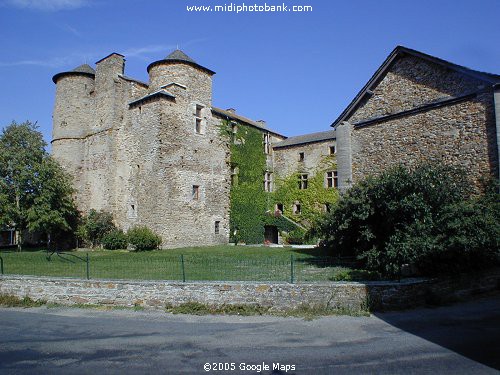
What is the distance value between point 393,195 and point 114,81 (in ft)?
75.3

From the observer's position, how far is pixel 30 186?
87.4 ft

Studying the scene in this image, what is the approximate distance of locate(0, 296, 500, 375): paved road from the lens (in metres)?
6.22

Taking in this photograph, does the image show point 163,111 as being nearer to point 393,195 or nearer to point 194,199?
point 194,199

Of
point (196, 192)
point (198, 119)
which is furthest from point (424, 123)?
point (198, 119)

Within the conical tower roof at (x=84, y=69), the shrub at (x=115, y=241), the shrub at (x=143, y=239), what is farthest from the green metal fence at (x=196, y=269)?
the conical tower roof at (x=84, y=69)

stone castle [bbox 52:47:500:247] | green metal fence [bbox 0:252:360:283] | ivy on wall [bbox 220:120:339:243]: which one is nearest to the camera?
green metal fence [bbox 0:252:360:283]

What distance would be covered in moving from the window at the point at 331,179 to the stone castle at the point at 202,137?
127 millimetres

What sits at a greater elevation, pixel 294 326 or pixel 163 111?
pixel 163 111

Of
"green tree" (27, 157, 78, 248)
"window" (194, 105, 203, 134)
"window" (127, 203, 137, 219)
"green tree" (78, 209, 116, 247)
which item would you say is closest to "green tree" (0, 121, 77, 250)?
"green tree" (27, 157, 78, 248)

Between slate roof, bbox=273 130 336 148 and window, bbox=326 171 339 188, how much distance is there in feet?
9.99

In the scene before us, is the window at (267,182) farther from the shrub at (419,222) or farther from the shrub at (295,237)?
the shrub at (419,222)

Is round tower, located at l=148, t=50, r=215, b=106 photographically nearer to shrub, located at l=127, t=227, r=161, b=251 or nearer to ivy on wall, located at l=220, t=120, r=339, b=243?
ivy on wall, located at l=220, t=120, r=339, b=243

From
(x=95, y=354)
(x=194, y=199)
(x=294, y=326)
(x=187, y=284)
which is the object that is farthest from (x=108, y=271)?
(x=194, y=199)

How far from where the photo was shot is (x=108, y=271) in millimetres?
12984
